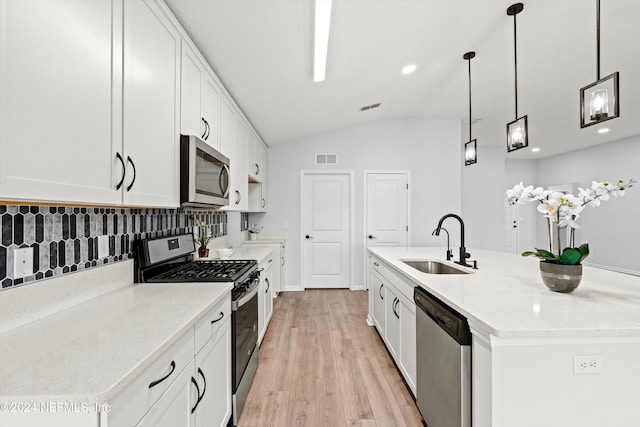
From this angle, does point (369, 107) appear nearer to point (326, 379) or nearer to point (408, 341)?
point (408, 341)

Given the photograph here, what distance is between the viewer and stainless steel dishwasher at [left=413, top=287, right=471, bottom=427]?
4.13 feet

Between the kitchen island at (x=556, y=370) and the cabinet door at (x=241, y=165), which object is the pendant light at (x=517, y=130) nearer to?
the kitchen island at (x=556, y=370)

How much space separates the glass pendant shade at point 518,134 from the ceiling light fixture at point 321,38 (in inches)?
62.6

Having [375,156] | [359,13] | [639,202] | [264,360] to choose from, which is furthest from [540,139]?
[264,360]

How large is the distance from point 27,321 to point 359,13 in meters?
2.50

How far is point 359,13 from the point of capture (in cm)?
216

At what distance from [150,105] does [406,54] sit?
2.45 m

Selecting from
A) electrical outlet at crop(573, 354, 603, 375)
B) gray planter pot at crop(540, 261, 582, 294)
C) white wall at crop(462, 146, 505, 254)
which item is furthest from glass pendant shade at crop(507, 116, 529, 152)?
white wall at crop(462, 146, 505, 254)

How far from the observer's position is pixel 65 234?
1325mm

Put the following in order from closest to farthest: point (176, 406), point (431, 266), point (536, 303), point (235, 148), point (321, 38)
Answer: point (176, 406), point (536, 303), point (321, 38), point (431, 266), point (235, 148)

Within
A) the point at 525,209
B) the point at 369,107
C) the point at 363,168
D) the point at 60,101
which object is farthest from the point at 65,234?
the point at 525,209

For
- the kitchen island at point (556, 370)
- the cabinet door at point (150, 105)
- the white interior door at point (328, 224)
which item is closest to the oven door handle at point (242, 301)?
the cabinet door at point (150, 105)

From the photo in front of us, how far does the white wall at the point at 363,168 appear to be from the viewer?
5172mm

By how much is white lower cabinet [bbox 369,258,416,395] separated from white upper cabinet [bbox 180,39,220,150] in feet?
5.83
